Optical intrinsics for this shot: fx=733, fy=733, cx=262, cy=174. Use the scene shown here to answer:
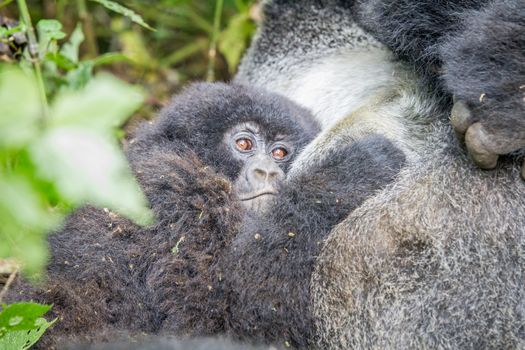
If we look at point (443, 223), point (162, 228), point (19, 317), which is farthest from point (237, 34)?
point (19, 317)

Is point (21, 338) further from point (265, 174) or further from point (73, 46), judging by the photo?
point (73, 46)

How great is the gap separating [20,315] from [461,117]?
1.42 meters

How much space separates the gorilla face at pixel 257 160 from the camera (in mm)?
2783

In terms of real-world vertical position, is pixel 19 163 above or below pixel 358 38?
above

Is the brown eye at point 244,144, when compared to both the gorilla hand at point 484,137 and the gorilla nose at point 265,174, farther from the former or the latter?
the gorilla hand at point 484,137

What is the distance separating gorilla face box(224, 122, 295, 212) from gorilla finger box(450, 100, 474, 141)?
0.69 metres

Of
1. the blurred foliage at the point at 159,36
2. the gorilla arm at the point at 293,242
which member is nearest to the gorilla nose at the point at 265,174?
the gorilla arm at the point at 293,242

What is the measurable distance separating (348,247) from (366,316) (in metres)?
0.23

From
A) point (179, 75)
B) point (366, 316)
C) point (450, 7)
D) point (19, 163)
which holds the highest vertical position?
point (19, 163)

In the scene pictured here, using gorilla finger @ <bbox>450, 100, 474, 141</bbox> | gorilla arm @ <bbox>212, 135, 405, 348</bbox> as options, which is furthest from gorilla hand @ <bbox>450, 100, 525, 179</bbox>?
gorilla arm @ <bbox>212, 135, 405, 348</bbox>

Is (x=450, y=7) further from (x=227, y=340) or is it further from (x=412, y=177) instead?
(x=227, y=340)

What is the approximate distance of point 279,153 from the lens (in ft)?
10.2

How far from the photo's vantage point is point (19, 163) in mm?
1418

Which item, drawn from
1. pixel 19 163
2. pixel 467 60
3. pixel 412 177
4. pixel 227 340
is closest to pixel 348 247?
pixel 412 177
